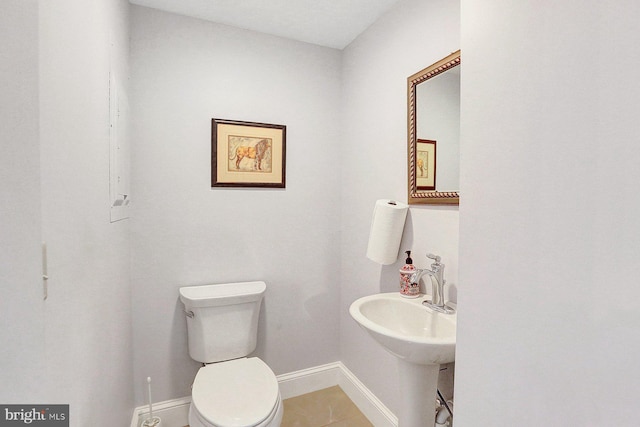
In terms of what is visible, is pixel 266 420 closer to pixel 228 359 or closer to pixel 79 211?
pixel 228 359

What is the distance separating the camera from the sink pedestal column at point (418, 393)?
1.30m

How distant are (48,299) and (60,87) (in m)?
0.47

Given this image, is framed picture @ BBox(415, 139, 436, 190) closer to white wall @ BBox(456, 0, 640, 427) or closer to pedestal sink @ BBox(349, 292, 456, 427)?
pedestal sink @ BBox(349, 292, 456, 427)

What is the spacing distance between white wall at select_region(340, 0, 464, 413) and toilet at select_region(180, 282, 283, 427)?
0.67 m

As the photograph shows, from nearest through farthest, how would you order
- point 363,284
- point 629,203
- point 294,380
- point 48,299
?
1. point 629,203
2. point 48,299
3. point 363,284
4. point 294,380

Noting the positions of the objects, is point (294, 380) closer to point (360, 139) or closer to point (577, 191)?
point (360, 139)

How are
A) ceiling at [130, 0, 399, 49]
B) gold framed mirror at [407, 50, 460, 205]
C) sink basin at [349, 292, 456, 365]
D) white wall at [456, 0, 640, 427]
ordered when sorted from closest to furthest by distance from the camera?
white wall at [456, 0, 640, 427] < sink basin at [349, 292, 456, 365] < gold framed mirror at [407, 50, 460, 205] < ceiling at [130, 0, 399, 49]

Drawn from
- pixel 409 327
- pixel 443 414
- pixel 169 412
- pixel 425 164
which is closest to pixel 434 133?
pixel 425 164

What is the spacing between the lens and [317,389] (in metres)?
2.29

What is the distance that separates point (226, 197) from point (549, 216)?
1754 mm

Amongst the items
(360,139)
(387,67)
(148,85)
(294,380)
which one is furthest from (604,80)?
(294,380)

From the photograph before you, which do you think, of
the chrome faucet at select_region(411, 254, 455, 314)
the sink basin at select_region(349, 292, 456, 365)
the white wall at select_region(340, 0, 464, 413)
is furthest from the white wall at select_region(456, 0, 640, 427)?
the white wall at select_region(340, 0, 464, 413)

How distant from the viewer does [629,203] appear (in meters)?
0.54

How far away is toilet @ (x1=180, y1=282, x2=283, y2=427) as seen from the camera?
1354mm
